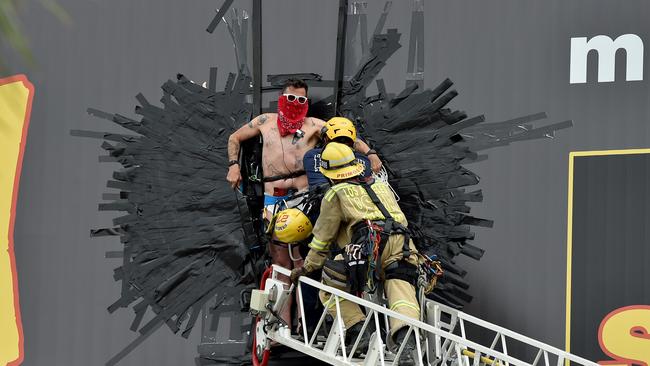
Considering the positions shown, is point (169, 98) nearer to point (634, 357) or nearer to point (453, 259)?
point (453, 259)

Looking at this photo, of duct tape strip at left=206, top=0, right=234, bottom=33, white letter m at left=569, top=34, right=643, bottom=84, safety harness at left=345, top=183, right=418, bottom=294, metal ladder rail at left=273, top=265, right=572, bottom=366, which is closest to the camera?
metal ladder rail at left=273, top=265, right=572, bottom=366

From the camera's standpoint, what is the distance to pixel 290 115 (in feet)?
19.8

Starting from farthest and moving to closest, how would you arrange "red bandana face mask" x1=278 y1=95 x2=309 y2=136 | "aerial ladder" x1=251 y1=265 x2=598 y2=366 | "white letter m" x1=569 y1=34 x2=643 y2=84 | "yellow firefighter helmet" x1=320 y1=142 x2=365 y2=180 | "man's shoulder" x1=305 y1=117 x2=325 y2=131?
"man's shoulder" x1=305 y1=117 x2=325 y2=131 → "red bandana face mask" x1=278 y1=95 x2=309 y2=136 → "white letter m" x1=569 y1=34 x2=643 y2=84 → "yellow firefighter helmet" x1=320 y1=142 x2=365 y2=180 → "aerial ladder" x1=251 y1=265 x2=598 y2=366

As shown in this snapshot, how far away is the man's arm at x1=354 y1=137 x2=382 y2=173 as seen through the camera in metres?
6.01

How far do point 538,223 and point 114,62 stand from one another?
342 centimetres

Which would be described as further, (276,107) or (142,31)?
(142,31)

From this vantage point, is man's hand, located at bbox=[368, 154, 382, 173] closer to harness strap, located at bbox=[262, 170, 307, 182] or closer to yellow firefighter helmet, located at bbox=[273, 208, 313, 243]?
harness strap, located at bbox=[262, 170, 307, 182]

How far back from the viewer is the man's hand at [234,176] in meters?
6.06

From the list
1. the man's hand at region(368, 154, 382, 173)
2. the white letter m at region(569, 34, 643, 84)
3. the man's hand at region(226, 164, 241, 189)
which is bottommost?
the man's hand at region(226, 164, 241, 189)

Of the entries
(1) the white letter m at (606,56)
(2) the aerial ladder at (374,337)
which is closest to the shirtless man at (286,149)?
(2) the aerial ladder at (374,337)

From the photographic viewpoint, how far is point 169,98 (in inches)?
263

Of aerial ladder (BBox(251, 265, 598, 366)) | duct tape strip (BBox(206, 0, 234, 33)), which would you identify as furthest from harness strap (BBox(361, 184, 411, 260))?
duct tape strip (BBox(206, 0, 234, 33))

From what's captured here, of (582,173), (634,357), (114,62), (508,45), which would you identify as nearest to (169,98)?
(114,62)

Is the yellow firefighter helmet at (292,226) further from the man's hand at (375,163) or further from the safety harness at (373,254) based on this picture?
the man's hand at (375,163)
